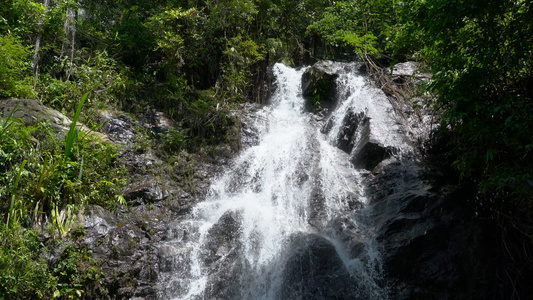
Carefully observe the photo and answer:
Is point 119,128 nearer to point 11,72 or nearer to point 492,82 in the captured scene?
point 11,72

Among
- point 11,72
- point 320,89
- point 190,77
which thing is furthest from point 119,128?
point 320,89

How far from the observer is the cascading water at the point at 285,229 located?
216 inches

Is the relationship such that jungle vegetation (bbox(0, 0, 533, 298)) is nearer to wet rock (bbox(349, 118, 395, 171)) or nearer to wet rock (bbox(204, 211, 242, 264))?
wet rock (bbox(349, 118, 395, 171))

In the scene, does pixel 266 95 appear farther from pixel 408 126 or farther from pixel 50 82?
pixel 50 82

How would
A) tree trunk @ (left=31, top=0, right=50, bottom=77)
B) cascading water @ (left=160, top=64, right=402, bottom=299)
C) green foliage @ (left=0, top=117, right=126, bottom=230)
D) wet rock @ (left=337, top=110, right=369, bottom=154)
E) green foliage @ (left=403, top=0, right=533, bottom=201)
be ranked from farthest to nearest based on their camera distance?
1. wet rock @ (left=337, top=110, right=369, bottom=154)
2. tree trunk @ (left=31, top=0, right=50, bottom=77)
3. cascading water @ (left=160, top=64, right=402, bottom=299)
4. green foliage @ (left=0, top=117, right=126, bottom=230)
5. green foliage @ (left=403, top=0, right=533, bottom=201)

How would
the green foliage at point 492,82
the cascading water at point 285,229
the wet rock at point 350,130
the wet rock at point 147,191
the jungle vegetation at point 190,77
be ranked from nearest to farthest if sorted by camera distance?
the green foliage at point 492,82, the jungle vegetation at point 190,77, the cascading water at point 285,229, the wet rock at point 147,191, the wet rock at point 350,130

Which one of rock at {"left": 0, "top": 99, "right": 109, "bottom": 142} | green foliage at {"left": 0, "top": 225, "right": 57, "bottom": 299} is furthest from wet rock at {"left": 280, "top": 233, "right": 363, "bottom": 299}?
rock at {"left": 0, "top": 99, "right": 109, "bottom": 142}

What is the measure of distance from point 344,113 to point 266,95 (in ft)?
10.7

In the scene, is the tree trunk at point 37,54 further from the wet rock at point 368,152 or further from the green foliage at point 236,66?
the wet rock at point 368,152

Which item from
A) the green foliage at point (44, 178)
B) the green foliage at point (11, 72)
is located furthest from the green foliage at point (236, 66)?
the green foliage at point (11, 72)

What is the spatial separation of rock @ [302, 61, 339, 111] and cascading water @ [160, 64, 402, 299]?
1347 millimetres

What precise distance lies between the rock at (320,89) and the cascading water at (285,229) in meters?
1.35

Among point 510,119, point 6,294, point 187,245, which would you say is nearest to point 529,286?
point 510,119

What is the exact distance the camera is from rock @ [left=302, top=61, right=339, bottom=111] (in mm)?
11039
